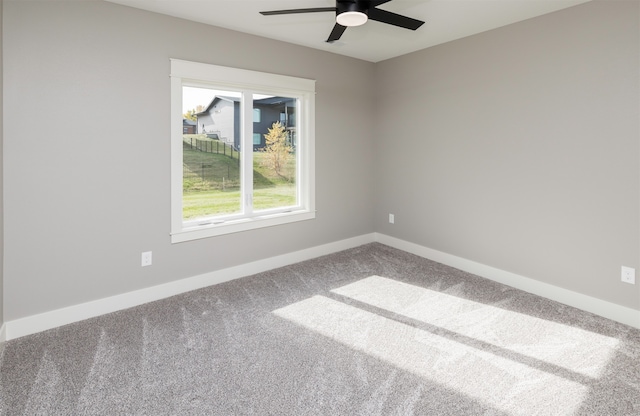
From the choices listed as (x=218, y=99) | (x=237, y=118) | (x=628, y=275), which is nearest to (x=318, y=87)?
(x=237, y=118)

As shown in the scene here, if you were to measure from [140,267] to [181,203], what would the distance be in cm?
64

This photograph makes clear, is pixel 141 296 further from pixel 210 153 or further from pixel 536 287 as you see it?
pixel 536 287

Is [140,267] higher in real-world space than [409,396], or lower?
higher

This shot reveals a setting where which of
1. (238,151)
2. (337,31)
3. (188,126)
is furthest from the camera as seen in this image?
(238,151)

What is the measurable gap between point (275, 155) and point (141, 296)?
1.95m

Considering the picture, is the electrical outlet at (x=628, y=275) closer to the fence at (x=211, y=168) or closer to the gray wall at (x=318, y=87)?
the gray wall at (x=318, y=87)

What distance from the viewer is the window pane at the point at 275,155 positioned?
12.7 feet

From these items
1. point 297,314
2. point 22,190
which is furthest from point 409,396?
point 22,190

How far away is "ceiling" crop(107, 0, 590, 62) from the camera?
278 centimetres

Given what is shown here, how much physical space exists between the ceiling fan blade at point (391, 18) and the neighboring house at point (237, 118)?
1.72m

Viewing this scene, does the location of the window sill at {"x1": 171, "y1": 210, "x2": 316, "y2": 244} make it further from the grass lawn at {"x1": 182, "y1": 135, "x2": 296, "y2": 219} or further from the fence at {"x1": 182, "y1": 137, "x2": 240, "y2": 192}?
the fence at {"x1": 182, "y1": 137, "x2": 240, "y2": 192}

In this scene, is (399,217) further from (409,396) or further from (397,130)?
(409,396)

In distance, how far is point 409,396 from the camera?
6.23 ft

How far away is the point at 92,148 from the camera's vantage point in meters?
2.71
